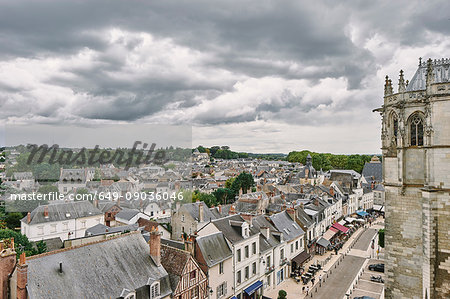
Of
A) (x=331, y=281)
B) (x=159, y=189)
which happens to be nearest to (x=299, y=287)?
(x=331, y=281)

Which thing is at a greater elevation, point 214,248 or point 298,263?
point 214,248

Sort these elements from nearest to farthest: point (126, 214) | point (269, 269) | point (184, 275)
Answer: point (184, 275) → point (269, 269) → point (126, 214)

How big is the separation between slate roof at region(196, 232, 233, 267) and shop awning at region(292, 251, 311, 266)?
39.8 feet

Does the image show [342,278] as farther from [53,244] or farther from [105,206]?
[105,206]

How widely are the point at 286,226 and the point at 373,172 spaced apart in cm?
6605

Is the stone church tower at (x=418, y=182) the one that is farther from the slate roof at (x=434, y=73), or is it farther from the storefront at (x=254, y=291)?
the storefront at (x=254, y=291)

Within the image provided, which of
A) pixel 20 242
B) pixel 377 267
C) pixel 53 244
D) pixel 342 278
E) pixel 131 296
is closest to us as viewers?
pixel 131 296

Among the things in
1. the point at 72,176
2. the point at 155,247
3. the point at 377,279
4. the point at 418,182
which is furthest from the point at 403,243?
the point at 72,176

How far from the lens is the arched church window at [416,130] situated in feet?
47.7

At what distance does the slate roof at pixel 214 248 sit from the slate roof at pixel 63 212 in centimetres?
2889

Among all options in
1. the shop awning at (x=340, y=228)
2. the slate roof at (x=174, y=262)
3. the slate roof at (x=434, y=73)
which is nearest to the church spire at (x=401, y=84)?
the slate roof at (x=434, y=73)

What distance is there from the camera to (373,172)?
8825 cm

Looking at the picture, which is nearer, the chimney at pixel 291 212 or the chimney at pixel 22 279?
the chimney at pixel 22 279

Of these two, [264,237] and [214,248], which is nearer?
Answer: [214,248]
